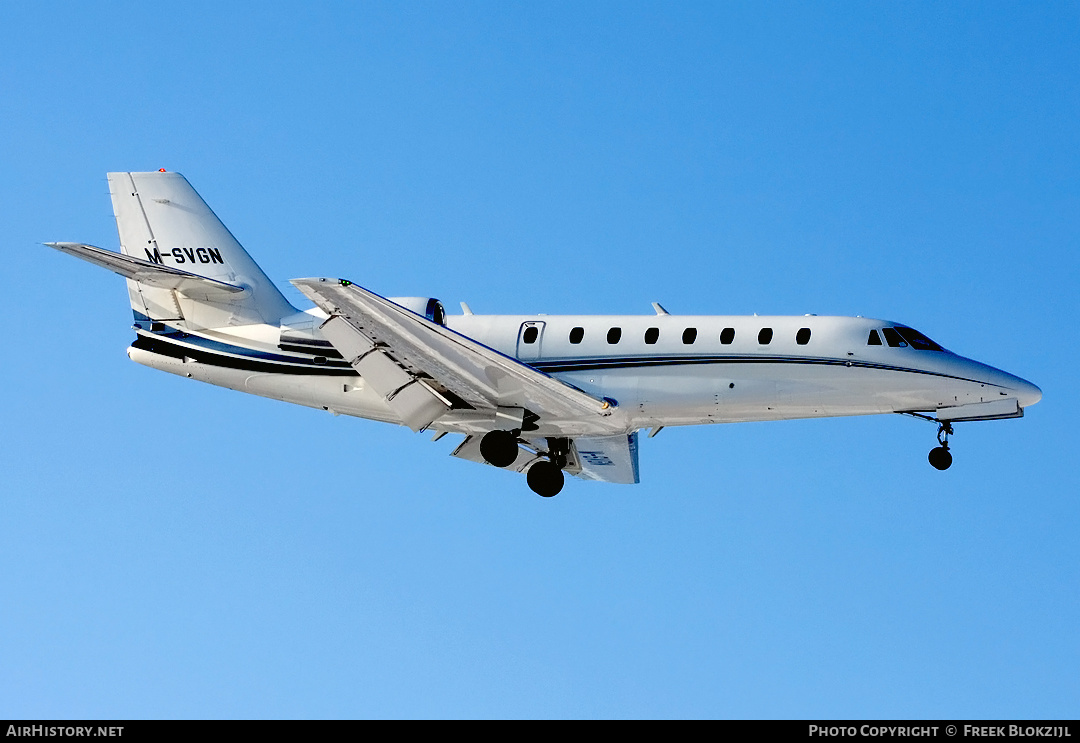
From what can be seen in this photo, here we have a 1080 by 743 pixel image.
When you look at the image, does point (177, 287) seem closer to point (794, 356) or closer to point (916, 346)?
point (794, 356)

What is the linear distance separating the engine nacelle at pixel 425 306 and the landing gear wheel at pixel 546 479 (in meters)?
3.40

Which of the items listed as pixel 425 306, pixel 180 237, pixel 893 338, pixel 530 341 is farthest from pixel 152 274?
pixel 893 338

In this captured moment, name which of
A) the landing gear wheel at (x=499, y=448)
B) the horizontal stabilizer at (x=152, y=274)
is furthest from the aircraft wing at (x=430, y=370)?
the horizontal stabilizer at (x=152, y=274)

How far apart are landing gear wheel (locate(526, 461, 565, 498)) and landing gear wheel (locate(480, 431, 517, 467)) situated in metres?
1.88

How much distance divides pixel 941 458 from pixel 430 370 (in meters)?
8.09

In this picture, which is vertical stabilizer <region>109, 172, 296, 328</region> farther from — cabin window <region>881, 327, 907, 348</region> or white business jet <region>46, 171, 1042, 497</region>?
cabin window <region>881, 327, 907, 348</region>

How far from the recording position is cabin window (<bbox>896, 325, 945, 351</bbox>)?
21797mm

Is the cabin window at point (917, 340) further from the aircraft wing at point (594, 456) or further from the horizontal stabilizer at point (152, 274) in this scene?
the horizontal stabilizer at point (152, 274)

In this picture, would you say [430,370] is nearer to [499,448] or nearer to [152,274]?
[499,448]

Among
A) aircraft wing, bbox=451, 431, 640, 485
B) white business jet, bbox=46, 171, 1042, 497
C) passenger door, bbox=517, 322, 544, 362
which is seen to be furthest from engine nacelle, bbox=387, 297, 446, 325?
aircraft wing, bbox=451, 431, 640, 485

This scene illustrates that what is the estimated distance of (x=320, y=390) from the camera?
23.0 m
